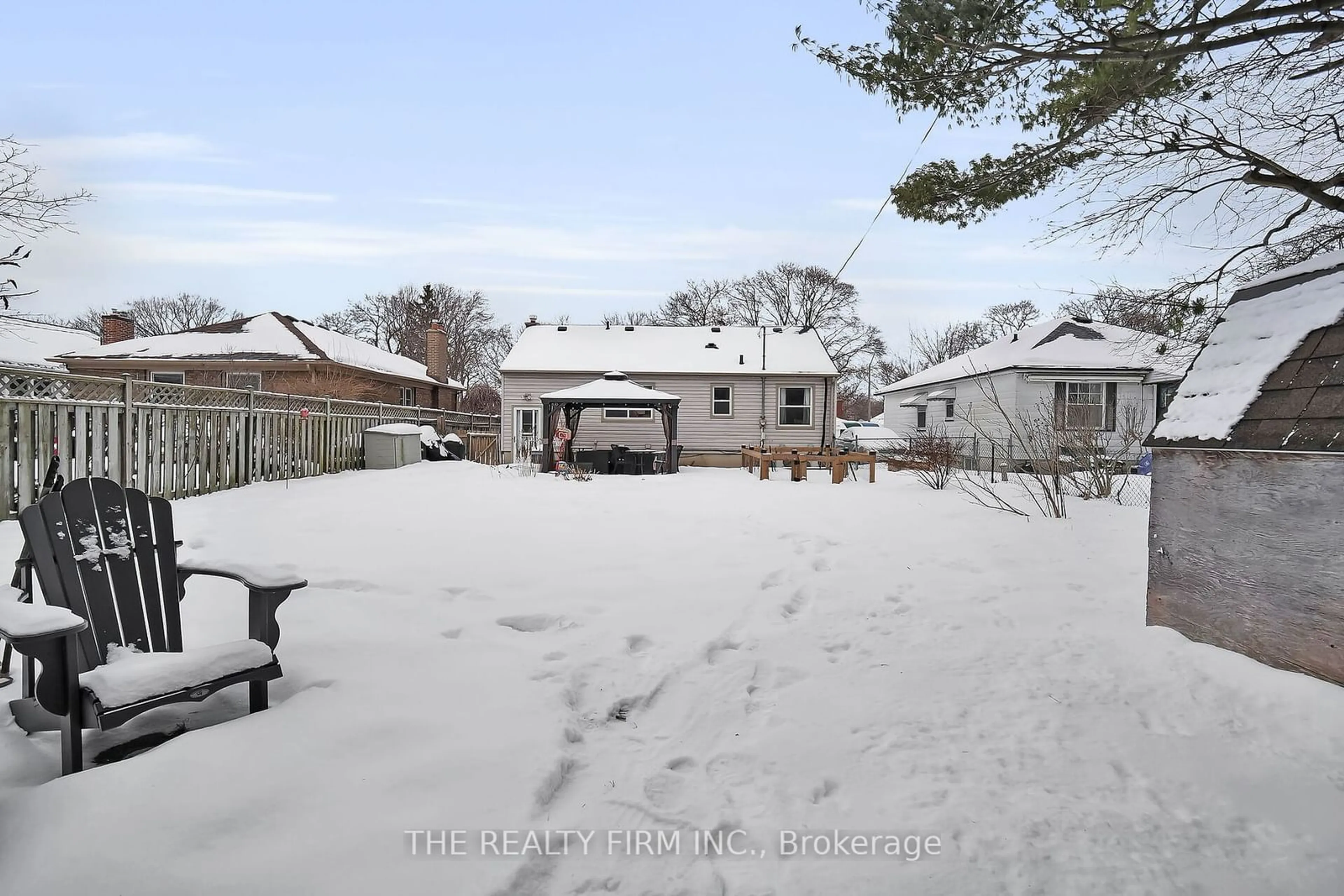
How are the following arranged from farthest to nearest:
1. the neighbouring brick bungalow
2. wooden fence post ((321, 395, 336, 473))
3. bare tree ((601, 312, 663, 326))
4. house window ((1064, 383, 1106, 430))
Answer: bare tree ((601, 312, 663, 326)), the neighbouring brick bungalow, house window ((1064, 383, 1106, 430)), wooden fence post ((321, 395, 336, 473))

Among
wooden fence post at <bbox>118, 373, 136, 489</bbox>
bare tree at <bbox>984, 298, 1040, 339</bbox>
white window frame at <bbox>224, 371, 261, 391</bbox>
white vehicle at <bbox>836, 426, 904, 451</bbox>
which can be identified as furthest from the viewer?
bare tree at <bbox>984, 298, 1040, 339</bbox>

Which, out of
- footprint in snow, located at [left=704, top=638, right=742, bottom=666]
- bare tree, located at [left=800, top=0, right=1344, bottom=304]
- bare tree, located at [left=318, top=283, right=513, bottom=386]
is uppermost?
bare tree, located at [left=318, top=283, right=513, bottom=386]

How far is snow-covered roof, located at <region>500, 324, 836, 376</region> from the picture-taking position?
19609 mm

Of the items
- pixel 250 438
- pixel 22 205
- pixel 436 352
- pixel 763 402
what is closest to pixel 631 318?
pixel 436 352

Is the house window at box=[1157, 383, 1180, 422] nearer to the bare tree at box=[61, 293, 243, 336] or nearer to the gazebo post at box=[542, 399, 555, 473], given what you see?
the gazebo post at box=[542, 399, 555, 473]

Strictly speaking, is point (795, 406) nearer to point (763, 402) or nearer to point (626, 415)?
point (763, 402)

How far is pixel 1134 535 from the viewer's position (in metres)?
6.55

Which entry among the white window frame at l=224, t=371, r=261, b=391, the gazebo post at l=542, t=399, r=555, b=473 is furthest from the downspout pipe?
the white window frame at l=224, t=371, r=261, b=391

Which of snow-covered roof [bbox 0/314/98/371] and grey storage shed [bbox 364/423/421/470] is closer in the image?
grey storage shed [bbox 364/423/421/470]

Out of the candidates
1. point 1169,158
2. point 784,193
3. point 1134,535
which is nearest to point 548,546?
point 1134,535

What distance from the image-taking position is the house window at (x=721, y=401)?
65.1 feet

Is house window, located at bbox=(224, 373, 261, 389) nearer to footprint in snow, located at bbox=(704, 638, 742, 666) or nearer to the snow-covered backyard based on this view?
the snow-covered backyard

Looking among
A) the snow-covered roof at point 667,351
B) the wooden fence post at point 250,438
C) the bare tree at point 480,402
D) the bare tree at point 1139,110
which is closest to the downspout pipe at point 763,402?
the snow-covered roof at point 667,351

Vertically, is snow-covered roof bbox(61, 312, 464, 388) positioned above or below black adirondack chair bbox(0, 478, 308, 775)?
above
